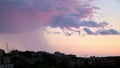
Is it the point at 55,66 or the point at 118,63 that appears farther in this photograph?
the point at 118,63

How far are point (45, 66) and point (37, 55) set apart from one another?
26.7 meters

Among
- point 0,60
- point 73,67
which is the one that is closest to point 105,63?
point 73,67

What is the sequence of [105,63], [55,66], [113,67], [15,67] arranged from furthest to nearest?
[105,63] < [113,67] < [55,66] < [15,67]

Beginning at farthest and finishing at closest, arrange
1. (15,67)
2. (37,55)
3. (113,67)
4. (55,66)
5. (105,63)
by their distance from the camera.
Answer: (37,55) < (105,63) < (113,67) < (55,66) < (15,67)

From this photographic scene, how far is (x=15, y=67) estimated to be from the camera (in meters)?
70.2

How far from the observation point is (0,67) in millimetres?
74625

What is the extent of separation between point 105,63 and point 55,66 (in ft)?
51.1

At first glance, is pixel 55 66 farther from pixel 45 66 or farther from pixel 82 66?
pixel 82 66

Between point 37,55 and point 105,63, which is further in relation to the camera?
point 37,55

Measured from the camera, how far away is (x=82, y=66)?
81.9m

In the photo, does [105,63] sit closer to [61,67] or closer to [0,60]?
[61,67]

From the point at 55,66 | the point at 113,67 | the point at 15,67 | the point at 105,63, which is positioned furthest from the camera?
the point at 105,63

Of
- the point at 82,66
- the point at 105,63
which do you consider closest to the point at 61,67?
the point at 82,66

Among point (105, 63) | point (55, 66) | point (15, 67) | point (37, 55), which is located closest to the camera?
point (15, 67)
